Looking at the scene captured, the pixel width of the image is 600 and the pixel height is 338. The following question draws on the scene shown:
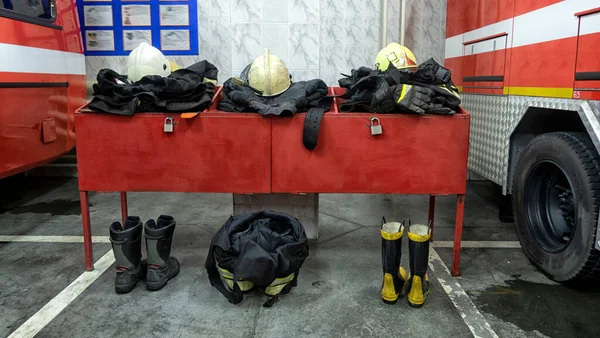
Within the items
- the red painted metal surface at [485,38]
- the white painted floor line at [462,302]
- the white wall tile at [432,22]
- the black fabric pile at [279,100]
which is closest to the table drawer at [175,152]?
the black fabric pile at [279,100]

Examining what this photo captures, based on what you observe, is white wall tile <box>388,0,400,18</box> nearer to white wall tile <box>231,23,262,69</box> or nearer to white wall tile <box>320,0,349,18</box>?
white wall tile <box>320,0,349,18</box>

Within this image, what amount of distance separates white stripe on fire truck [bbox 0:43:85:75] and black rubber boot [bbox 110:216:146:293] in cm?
200

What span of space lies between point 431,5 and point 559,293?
13.7 ft

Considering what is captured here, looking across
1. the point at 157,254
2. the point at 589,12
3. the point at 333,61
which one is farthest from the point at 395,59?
the point at 333,61

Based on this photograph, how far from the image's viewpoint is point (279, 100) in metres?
3.10

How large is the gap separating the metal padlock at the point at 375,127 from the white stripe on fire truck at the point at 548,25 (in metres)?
1.31

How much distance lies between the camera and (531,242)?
127 inches

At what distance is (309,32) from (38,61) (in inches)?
123

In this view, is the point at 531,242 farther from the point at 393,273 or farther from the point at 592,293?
the point at 393,273

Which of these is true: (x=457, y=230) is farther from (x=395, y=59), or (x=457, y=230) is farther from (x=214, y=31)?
(x=214, y=31)

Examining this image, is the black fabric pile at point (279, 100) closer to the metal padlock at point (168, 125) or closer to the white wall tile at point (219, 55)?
the metal padlock at point (168, 125)

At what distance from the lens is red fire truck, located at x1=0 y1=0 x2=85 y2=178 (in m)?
3.82

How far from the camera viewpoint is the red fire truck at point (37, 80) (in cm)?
382

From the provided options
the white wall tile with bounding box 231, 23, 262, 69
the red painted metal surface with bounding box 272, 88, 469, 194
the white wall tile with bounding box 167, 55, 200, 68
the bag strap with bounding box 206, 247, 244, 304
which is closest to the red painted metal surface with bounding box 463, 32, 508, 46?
the red painted metal surface with bounding box 272, 88, 469, 194
